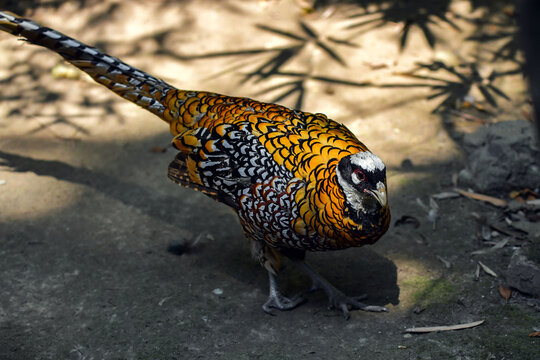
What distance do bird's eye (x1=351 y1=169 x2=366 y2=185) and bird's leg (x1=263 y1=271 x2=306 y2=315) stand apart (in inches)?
49.1

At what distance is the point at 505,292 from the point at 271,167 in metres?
1.84

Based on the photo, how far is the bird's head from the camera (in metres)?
3.41

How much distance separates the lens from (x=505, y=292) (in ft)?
Answer: 13.3

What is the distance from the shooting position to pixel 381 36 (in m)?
7.56

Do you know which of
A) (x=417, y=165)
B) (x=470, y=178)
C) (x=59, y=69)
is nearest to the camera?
(x=470, y=178)

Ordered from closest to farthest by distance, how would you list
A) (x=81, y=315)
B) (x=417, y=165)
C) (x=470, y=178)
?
(x=81, y=315)
(x=470, y=178)
(x=417, y=165)

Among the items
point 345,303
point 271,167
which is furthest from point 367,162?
point 345,303

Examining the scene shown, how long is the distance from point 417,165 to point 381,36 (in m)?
2.56

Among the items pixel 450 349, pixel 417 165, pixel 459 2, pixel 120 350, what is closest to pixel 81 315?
pixel 120 350

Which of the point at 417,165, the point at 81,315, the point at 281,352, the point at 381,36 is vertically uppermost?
the point at 381,36

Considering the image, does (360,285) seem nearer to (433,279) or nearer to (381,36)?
(433,279)

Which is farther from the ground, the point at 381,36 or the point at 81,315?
the point at 381,36

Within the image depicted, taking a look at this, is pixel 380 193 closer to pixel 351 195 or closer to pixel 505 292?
pixel 351 195

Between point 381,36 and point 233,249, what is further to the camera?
point 381,36
